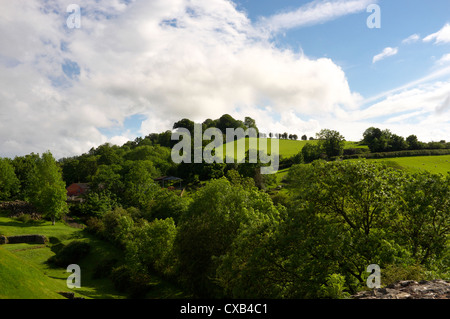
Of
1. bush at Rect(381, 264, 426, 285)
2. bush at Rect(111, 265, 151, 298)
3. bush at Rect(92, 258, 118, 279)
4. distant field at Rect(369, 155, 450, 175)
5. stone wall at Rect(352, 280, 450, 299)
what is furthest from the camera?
distant field at Rect(369, 155, 450, 175)

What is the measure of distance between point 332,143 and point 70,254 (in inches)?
3693

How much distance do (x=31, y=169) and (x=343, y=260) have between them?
98.7m

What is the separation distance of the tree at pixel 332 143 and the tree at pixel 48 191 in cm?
8913

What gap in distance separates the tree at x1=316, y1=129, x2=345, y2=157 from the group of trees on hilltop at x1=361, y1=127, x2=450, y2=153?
12861mm

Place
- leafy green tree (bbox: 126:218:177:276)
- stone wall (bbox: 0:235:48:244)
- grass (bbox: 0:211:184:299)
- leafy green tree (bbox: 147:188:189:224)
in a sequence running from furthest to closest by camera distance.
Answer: leafy green tree (bbox: 147:188:189:224)
stone wall (bbox: 0:235:48:244)
leafy green tree (bbox: 126:218:177:276)
grass (bbox: 0:211:184:299)

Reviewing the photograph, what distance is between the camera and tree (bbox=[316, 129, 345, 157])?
105 metres

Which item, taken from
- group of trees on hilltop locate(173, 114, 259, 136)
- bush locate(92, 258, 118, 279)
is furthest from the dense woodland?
group of trees on hilltop locate(173, 114, 259, 136)

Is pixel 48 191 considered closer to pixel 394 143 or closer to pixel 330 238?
pixel 330 238

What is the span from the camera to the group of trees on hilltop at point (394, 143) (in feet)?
336

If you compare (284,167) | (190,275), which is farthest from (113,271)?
(284,167)

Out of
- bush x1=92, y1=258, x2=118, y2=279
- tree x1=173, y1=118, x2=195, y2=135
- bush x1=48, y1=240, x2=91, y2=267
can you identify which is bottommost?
bush x1=92, y1=258, x2=118, y2=279

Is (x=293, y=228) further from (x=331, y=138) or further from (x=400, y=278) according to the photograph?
(x=331, y=138)

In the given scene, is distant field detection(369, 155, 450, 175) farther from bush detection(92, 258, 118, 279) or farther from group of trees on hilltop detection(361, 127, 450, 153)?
bush detection(92, 258, 118, 279)

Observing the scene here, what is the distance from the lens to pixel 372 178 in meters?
16.3
